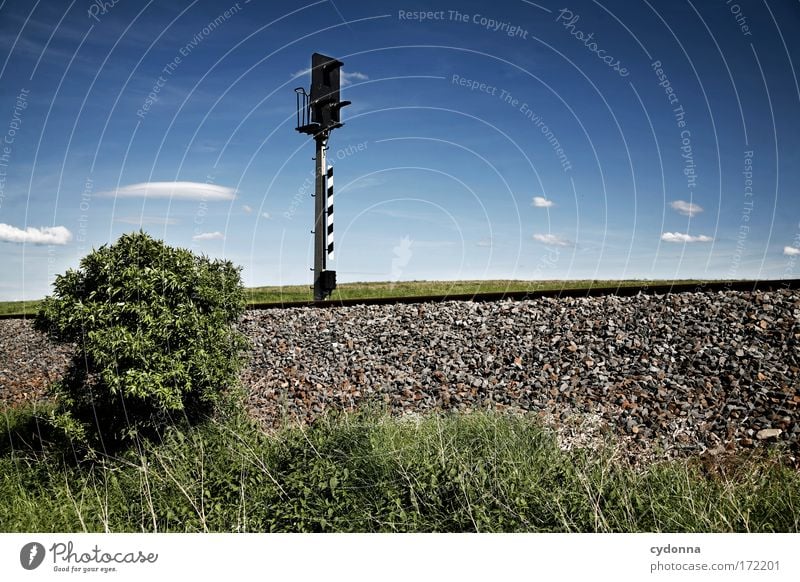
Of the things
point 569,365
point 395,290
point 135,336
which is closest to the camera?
point 135,336

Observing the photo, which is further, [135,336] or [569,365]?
[569,365]

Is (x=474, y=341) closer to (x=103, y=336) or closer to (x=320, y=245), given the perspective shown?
(x=320, y=245)

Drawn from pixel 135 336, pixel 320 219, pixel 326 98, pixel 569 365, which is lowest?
pixel 569 365

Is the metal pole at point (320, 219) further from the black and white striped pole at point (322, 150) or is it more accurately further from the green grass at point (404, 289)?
the green grass at point (404, 289)

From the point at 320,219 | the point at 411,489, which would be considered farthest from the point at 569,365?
the point at 320,219

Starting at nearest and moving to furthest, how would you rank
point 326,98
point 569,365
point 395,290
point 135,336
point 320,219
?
point 135,336 < point 569,365 < point 326,98 < point 320,219 < point 395,290

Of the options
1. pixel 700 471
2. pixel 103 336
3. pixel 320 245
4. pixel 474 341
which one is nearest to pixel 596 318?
pixel 474 341

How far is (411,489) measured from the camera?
4465 mm

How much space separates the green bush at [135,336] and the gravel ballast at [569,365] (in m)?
1.15
